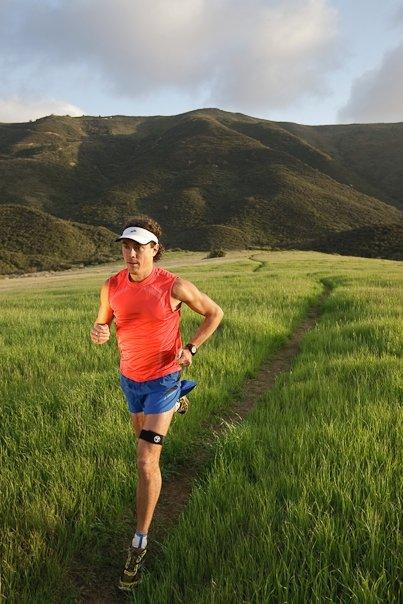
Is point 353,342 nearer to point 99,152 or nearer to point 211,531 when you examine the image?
point 211,531

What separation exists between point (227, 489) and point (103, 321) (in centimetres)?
159

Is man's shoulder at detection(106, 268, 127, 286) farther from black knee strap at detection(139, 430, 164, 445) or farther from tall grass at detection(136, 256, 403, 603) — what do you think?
tall grass at detection(136, 256, 403, 603)

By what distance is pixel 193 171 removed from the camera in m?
131

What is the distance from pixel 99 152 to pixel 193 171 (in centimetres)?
4135

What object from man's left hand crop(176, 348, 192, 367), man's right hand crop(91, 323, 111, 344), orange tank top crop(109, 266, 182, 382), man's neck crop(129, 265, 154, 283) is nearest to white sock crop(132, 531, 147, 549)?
orange tank top crop(109, 266, 182, 382)

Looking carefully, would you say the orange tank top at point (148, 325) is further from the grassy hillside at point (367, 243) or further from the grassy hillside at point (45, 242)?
the grassy hillside at point (367, 243)

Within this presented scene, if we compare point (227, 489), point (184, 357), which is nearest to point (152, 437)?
point (184, 357)

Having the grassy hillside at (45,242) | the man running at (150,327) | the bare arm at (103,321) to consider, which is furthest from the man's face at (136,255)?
the grassy hillside at (45,242)

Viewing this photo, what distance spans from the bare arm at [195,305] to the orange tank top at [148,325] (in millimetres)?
77

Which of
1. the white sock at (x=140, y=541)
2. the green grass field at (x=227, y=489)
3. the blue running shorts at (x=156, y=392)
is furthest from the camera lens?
the blue running shorts at (x=156, y=392)

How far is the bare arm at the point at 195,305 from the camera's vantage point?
3.35 meters

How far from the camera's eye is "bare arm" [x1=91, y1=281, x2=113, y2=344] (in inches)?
139

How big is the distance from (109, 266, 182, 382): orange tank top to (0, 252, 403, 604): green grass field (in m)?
0.93

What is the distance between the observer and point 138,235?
11.0 ft
